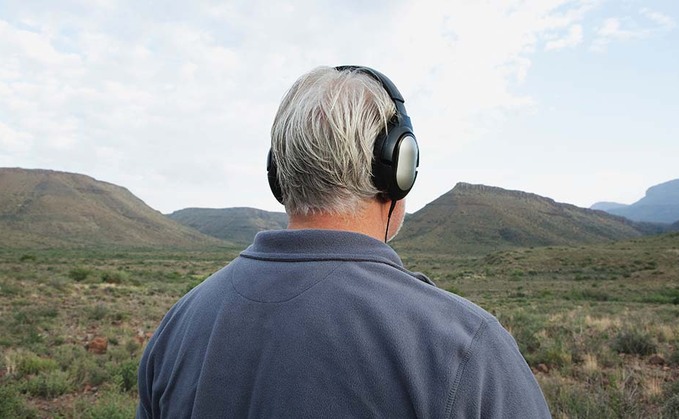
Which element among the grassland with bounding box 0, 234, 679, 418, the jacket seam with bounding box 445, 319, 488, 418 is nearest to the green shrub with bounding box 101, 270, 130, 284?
the grassland with bounding box 0, 234, 679, 418

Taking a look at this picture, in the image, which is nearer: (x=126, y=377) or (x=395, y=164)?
(x=395, y=164)

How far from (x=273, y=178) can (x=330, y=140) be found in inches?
13.9

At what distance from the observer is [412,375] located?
1.06 metres

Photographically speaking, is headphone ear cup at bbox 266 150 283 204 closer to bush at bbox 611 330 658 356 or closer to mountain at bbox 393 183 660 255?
bush at bbox 611 330 658 356

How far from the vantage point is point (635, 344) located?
8.58m

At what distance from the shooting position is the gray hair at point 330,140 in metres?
1.34

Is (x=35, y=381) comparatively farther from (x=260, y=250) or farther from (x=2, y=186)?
(x=2, y=186)

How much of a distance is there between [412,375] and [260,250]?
1.77 feet

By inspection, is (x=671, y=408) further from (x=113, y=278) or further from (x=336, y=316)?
(x=113, y=278)

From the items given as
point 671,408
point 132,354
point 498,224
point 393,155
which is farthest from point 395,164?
point 498,224

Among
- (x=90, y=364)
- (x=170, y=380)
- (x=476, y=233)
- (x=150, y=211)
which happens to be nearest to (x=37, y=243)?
(x=150, y=211)

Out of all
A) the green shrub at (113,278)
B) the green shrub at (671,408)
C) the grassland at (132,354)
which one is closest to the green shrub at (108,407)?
the grassland at (132,354)

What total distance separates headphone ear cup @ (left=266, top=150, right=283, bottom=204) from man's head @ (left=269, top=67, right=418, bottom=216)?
7cm

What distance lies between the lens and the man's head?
4.39ft
